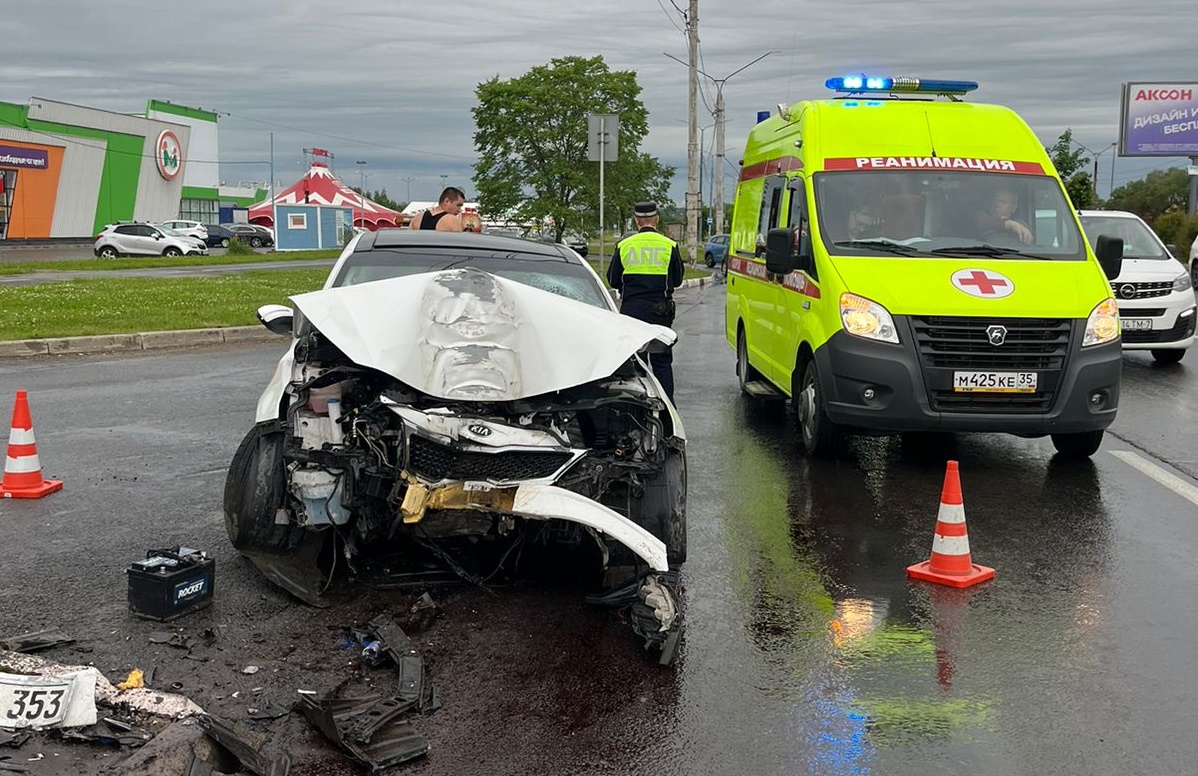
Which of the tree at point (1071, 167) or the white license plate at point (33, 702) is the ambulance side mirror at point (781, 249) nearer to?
the white license plate at point (33, 702)

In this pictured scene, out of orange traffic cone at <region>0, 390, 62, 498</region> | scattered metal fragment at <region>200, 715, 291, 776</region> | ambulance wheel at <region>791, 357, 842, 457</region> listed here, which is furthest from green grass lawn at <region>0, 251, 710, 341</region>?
scattered metal fragment at <region>200, 715, 291, 776</region>

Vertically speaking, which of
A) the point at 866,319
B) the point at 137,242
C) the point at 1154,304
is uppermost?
the point at 137,242

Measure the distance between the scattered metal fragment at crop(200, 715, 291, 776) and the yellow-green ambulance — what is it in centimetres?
507

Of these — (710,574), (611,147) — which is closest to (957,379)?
(710,574)

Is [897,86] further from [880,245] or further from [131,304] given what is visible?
[131,304]

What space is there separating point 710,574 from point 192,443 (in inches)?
181

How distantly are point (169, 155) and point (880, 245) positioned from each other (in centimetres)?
6130

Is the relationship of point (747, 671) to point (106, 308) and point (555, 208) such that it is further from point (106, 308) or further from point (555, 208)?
point (555, 208)

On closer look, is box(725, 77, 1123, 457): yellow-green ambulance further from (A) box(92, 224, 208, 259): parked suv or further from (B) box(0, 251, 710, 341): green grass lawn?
(A) box(92, 224, 208, 259): parked suv

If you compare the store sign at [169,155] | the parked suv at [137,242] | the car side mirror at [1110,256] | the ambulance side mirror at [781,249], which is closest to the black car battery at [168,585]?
the ambulance side mirror at [781,249]

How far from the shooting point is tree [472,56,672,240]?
41.6 metres

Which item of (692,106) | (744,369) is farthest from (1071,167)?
(744,369)

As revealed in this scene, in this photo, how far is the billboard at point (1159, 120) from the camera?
2511 inches

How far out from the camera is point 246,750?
11.4ft
